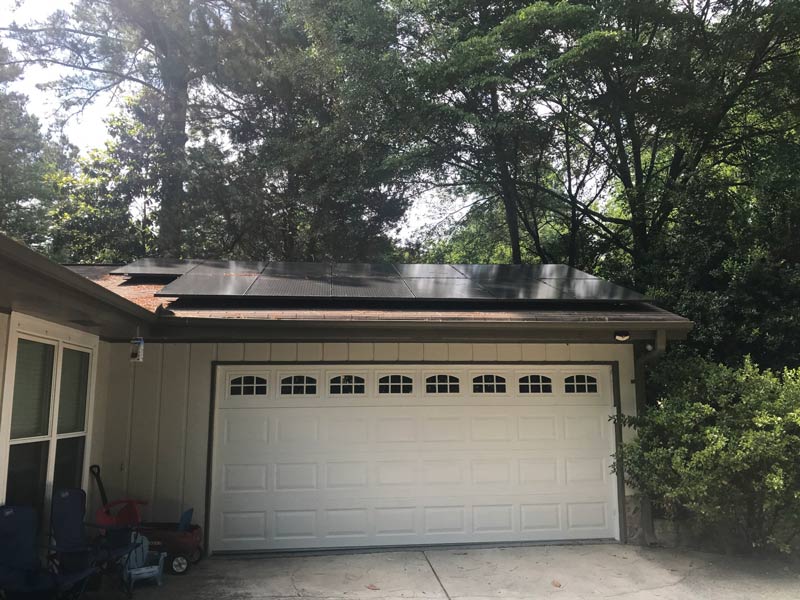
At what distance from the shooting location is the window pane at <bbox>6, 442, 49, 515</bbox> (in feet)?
13.5

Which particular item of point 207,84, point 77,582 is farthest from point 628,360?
point 207,84

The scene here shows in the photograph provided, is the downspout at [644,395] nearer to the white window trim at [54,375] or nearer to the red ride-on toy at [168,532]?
the red ride-on toy at [168,532]

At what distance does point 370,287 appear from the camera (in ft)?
20.9

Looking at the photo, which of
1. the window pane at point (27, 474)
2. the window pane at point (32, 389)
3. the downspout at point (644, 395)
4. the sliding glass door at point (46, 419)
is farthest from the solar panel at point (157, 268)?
the downspout at point (644, 395)

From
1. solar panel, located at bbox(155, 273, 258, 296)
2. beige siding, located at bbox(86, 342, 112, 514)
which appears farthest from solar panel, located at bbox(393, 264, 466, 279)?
beige siding, located at bbox(86, 342, 112, 514)

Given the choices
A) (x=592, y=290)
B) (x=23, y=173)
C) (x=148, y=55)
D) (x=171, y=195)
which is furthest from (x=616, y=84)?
(x=23, y=173)

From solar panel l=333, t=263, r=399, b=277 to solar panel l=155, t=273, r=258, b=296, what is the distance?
1232 mm

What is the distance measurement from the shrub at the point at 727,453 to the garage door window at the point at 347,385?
9.20 feet

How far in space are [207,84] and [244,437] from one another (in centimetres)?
1203

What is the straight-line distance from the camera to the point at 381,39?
36.1 feet

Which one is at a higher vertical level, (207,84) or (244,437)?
(207,84)

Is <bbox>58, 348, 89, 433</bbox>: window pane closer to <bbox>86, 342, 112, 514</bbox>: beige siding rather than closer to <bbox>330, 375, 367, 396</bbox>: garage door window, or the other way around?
<bbox>86, 342, 112, 514</bbox>: beige siding

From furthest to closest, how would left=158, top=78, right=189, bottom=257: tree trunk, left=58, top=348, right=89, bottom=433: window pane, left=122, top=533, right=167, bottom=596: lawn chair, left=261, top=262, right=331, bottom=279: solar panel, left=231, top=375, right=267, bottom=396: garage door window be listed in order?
1. left=158, top=78, right=189, bottom=257: tree trunk
2. left=261, top=262, right=331, bottom=279: solar panel
3. left=231, top=375, right=267, bottom=396: garage door window
4. left=58, top=348, right=89, bottom=433: window pane
5. left=122, top=533, right=167, bottom=596: lawn chair

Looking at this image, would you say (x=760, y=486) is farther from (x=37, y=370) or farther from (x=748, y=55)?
(x=748, y=55)
